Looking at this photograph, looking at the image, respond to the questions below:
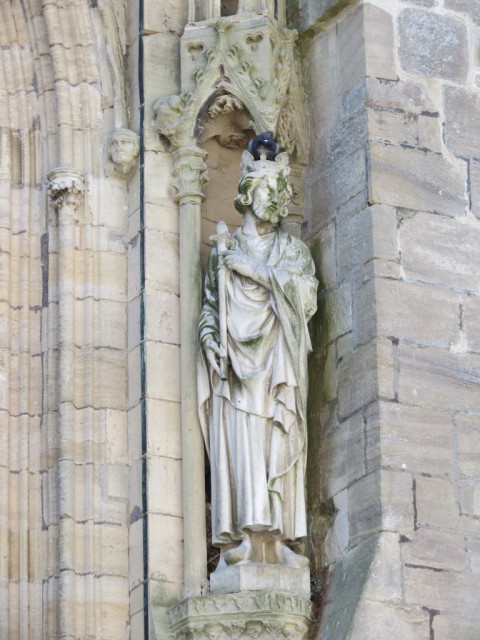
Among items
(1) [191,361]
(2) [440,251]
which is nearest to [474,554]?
(2) [440,251]

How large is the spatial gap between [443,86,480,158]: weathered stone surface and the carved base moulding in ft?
7.92

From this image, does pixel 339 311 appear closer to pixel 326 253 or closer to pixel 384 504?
pixel 326 253

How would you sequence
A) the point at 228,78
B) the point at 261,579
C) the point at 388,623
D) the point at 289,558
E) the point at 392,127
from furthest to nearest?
the point at 228,78
the point at 392,127
the point at 289,558
the point at 261,579
the point at 388,623

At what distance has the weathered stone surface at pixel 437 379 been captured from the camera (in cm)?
1152

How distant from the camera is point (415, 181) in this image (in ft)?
39.2

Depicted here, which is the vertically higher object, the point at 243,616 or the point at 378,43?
the point at 378,43

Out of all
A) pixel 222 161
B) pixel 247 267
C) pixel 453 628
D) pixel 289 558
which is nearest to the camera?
pixel 453 628

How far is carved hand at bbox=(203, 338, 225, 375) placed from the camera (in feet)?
38.2

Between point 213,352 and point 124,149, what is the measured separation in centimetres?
124

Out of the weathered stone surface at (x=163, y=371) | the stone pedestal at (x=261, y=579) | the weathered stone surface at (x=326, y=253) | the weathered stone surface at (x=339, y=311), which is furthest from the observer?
the weathered stone surface at (x=326, y=253)

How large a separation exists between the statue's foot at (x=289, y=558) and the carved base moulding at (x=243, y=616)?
20 centimetres

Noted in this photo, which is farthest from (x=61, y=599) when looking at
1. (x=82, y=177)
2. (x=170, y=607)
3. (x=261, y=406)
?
(x=82, y=177)

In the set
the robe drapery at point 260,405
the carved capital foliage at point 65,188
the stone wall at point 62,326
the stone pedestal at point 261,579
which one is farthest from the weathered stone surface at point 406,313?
the carved capital foliage at point 65,188

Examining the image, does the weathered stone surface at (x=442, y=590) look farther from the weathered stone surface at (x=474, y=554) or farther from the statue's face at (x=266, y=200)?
the statue's face at (x=266, y=200)
